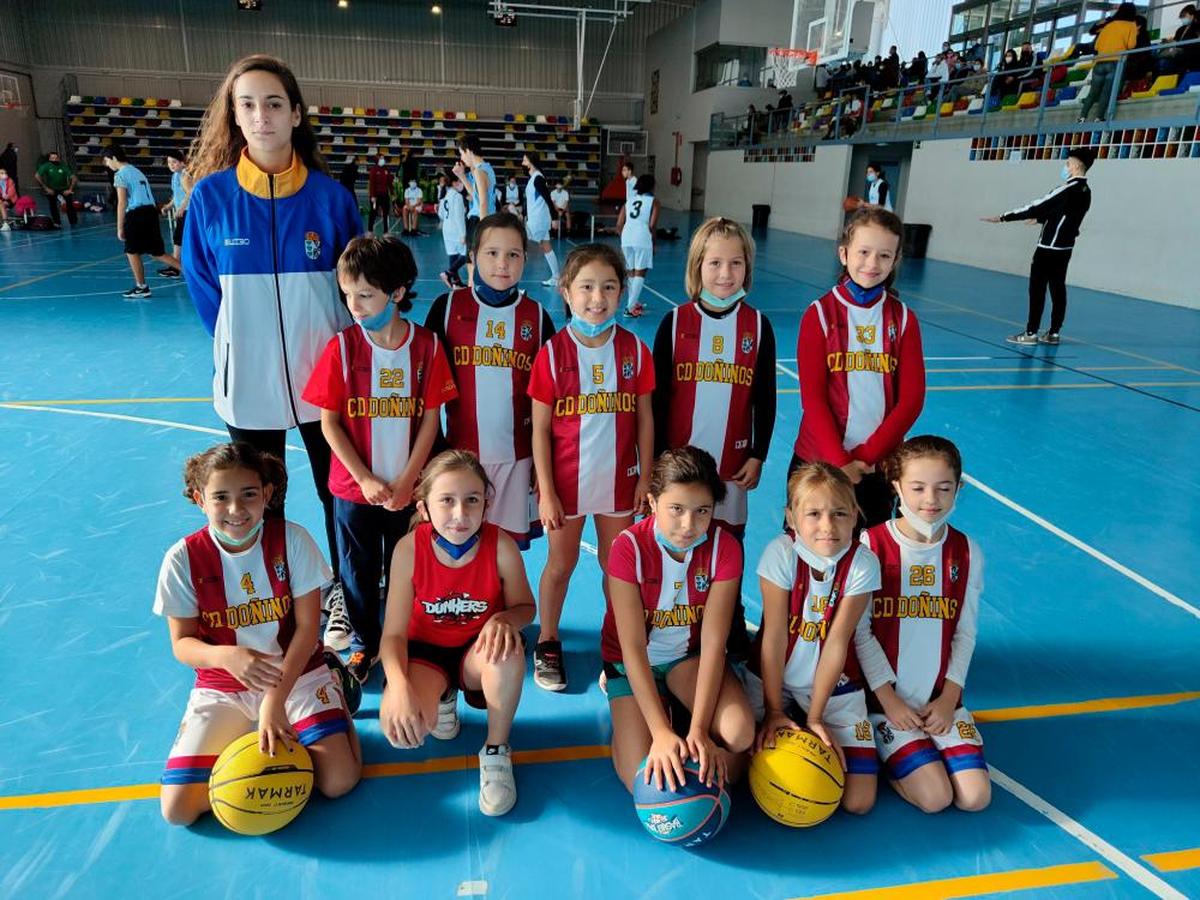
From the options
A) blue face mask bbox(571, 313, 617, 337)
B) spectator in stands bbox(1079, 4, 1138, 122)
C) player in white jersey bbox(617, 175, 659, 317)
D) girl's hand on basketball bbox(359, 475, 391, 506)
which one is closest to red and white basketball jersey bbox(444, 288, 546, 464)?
blue face mask bbox(571, 313, 617, 337)

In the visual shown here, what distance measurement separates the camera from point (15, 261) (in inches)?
472

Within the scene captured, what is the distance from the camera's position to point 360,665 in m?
2.86

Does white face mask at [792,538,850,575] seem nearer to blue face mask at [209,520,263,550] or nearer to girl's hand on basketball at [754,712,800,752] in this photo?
girl's hand on basketball at [754,712,800,752]

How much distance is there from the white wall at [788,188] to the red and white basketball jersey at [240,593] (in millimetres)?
19160

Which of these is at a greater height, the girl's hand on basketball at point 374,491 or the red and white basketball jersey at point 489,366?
the red and white basketball jersey at point 489,366

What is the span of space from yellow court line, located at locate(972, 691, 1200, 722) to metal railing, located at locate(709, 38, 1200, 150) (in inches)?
423

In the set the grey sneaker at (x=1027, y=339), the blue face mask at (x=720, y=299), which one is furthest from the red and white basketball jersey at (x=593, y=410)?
the grey sneaker at (x=1027, y=339)

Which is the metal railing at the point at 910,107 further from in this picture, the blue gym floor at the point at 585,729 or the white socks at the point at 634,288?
the blue gym floor at the point at 585,729

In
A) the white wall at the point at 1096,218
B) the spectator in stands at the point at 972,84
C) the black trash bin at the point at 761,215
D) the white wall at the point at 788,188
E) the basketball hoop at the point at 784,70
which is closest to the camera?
the white wall at the point at 1096,218

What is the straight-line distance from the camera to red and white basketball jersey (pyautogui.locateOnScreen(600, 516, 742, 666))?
7.84ft

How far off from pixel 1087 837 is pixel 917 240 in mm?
16209

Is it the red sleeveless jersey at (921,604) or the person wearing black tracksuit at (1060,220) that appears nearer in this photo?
the red sleeveless jersey at (921,604)

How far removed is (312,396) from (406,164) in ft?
52.0

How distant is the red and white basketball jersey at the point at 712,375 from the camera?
2.86 m
